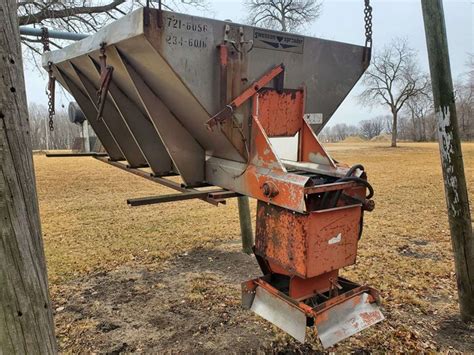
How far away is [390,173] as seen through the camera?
1634 cm

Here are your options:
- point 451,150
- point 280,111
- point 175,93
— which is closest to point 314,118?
point 280,111

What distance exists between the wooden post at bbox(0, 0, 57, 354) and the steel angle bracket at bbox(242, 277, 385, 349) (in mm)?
1521

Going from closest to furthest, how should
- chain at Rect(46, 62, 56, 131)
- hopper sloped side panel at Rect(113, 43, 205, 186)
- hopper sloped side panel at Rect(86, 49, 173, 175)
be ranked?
1. hopper sloped side panel at Rect(113, 43, 205, 186)
2. hopper sloped side panel at Rect(86, 49, 173, 175)
3. chain at Rect(46, 62, 56, 131)

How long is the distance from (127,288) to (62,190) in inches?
354

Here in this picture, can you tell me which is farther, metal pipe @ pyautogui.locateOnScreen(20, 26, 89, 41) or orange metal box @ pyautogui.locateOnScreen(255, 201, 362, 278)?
metal pipe @ pyautogui.locateOnScreen(20, 26, 89, 41)

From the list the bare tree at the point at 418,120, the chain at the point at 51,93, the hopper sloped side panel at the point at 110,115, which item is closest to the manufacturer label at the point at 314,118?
the hopper sloped side panel at the point at 110,115

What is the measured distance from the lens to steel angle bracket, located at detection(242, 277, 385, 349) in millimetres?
2443

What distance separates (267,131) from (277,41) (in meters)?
0.77

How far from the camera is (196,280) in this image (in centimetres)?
490

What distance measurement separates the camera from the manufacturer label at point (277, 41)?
306cm

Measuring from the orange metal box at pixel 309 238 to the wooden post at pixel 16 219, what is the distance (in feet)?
4.87

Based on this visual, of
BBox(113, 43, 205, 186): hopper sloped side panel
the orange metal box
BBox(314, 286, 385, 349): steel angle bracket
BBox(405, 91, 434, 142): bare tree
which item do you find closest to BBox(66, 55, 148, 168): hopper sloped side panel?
BBox(113, 43, 205, 186): hopper sloped side panel

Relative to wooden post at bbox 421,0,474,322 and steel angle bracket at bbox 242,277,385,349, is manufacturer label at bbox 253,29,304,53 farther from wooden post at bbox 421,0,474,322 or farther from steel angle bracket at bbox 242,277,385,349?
steel angle bracket at bbox 242,277,385,349

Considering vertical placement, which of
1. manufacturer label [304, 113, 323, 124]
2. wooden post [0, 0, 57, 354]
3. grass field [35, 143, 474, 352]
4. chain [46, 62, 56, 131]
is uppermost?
chain [46, 62, 56, 131]
